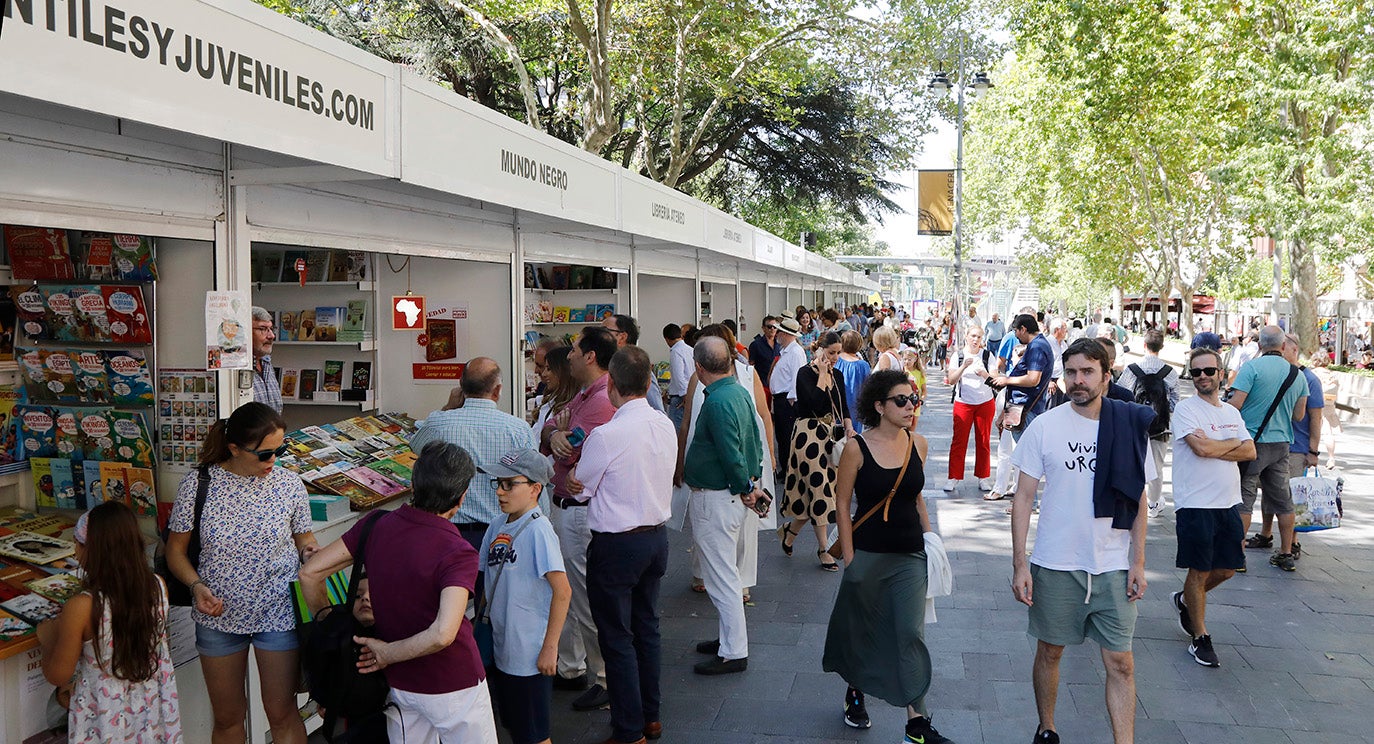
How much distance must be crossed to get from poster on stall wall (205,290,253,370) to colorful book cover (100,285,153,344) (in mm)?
371

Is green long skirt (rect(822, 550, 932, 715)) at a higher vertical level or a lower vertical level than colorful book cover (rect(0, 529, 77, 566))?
lower

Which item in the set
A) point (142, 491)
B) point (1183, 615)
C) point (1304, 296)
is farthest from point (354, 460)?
point (1304, 296)

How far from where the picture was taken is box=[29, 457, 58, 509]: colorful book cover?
4535 mm

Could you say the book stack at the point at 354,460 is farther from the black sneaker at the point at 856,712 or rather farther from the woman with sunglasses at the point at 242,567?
the black sneaker at the point at 856,712

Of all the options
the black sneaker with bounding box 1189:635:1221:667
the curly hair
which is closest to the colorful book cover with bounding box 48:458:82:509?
the curly hair

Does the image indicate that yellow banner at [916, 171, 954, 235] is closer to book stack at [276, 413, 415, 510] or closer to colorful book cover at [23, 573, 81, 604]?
book stack at [276, 413, 415, 510]

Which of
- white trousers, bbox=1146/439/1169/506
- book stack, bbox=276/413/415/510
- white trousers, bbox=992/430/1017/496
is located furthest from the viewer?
white trousers, bbox=992/430/1017/496

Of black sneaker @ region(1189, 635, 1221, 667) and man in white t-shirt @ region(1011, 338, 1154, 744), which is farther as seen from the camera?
black sneaker @ region(1189, 635, 1221, 667)

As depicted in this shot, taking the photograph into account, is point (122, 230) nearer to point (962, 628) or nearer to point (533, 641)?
point (533, 641)

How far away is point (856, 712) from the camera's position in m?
4.66

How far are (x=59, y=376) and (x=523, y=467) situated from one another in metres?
2.39

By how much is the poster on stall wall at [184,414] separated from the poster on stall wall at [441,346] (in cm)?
259

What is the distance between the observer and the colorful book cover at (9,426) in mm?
4555

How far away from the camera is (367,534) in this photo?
3131 millimetres
